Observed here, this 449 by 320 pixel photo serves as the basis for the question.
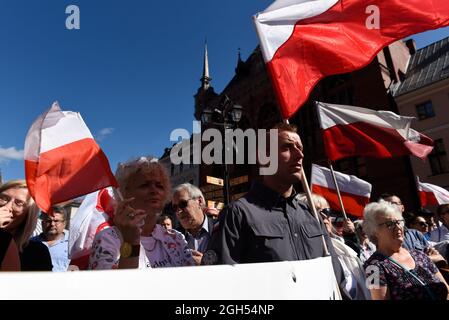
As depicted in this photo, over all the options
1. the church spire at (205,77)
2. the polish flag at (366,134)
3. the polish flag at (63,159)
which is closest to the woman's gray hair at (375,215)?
the polish flag at (366,134)

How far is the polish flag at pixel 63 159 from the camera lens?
262 centimetres

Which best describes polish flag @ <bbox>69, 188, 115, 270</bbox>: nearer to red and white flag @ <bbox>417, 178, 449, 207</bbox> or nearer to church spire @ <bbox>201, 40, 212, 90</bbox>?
red and white flag @ <bbox>417, 178, 449, 207</bbox>

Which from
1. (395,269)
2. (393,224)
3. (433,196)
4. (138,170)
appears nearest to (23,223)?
(138,170)

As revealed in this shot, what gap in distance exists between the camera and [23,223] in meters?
2.22

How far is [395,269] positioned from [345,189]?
13.3 ft

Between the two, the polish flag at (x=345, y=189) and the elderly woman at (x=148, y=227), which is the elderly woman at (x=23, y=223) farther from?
the polish flag at (x=345, y=189)

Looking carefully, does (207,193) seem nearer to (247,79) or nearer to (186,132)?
(186,132)

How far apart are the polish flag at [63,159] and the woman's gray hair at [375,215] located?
2300 mm

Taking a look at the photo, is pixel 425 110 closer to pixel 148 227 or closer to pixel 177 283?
pixel 148 227

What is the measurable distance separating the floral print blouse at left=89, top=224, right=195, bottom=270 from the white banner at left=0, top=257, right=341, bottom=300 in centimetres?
80
